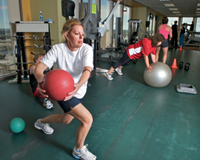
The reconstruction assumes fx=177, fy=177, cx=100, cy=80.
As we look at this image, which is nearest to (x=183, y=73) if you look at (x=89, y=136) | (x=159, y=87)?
(x=159, y=87)

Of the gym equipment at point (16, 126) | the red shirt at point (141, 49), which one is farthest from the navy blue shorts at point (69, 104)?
the red shirt at point (141, 49)

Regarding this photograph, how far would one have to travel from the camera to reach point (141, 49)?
3635 mm

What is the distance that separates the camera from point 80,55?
56.9 inches

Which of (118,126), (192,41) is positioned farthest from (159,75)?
(192,41)

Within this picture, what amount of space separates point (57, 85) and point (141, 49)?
2.73m

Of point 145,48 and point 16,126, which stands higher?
point 145,48

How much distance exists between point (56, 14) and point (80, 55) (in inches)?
134

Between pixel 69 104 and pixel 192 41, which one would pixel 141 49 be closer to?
pixel 69 104

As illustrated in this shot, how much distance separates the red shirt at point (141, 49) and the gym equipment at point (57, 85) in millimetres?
2518

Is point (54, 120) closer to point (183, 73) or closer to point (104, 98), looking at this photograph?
point (104, 98)

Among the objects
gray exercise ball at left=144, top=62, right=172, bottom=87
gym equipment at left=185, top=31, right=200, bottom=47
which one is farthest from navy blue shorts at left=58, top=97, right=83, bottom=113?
gym equipment at left=185, top=31, right=200, bottom=47

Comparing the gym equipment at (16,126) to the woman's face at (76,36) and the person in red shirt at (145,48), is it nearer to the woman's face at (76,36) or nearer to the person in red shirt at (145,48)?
the woman's face at (76,36)

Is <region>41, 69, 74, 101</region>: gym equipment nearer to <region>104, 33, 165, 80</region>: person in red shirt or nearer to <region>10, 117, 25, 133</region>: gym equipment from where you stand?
<region>10, 117, 25, 133</region>: gym equipment

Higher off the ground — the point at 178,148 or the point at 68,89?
the point at 68,89
